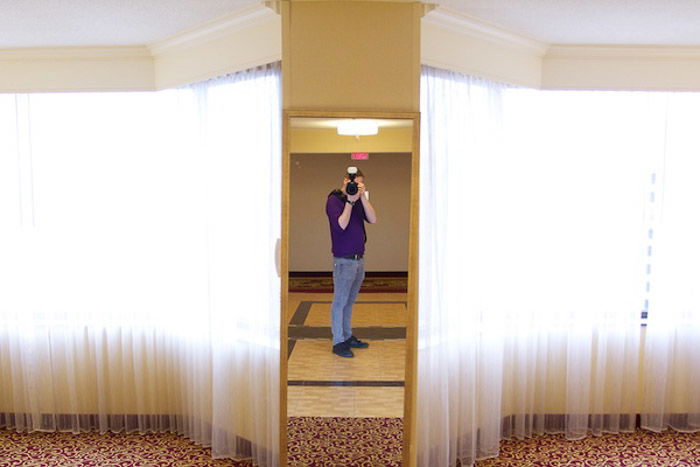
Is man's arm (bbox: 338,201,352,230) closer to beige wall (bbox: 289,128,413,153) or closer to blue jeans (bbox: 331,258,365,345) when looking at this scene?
blue jeans (bbox: 331,258,365,345)

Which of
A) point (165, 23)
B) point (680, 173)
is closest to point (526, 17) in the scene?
point (680, 173)

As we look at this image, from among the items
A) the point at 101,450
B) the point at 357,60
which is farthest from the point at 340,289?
the point at 101,450

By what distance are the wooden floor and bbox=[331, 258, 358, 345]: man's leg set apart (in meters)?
0.05

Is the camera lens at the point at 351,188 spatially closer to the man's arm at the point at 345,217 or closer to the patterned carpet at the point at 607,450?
the man's arm at the point at 345,217

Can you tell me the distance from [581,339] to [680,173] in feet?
4.84

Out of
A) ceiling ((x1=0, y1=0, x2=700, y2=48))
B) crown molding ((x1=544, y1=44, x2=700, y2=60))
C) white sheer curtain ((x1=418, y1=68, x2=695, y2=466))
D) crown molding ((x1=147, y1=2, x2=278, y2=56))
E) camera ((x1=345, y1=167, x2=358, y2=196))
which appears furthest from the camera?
crown molding ((x1=544, y1=44, x2=700, y2=60))

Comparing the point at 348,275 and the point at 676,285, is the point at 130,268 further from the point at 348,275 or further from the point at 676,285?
the point at 676,285

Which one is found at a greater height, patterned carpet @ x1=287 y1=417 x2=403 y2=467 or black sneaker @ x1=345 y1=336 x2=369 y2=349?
black sneaker @ x1=345 y1=336 x2=369 y2=349

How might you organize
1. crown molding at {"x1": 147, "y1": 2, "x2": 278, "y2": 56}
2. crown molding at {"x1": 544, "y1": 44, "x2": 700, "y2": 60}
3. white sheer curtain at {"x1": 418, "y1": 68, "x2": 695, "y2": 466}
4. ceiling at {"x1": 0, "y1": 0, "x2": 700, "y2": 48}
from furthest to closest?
1. crown molding at {"x1": 544, "y1": 44, "x2": 700, "y2": 60}
2. white sheer curtain at {"x1": 418, "y1": 68, "x2": 695, "y2": 466}
3. crown molding at {"x1": 147, "y1": 2, "x2": 278, "y2": 56}
4. ceiling at {"x1": 0, "y1": 0, "x2": 700, "y2": 48}

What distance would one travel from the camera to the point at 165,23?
11.9 feet

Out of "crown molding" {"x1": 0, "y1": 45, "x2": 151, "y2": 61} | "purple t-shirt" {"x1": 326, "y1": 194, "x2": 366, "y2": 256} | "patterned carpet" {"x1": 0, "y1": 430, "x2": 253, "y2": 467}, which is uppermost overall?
"crown molding" {"x1": 0, "y1": 45, "x2": 151, "y2": 61}

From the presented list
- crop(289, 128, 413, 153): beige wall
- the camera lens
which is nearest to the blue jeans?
the camera lens

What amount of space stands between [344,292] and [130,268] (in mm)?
1847

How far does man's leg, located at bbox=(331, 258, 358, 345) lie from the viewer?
3.56 m
